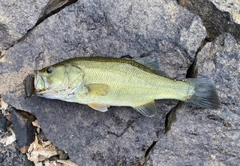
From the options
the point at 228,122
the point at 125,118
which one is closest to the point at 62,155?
the point at 125,118

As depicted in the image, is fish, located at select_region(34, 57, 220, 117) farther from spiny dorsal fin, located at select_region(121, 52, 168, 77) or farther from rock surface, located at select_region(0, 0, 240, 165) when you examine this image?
rock surface, located at select_region(0, 0, 240, 165)

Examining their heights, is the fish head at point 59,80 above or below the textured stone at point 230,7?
below

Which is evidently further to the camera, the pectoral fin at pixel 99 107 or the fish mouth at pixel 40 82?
the pectoral fin at pixel 99 107

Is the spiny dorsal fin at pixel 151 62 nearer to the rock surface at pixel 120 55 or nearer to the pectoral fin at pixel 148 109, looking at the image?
the rock surface at pixel 120 55

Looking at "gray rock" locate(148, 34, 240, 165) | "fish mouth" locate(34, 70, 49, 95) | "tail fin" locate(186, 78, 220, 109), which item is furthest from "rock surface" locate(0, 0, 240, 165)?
"fish mouth" locate(34, 70, 49, 95)

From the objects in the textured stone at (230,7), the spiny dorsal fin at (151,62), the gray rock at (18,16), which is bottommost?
the spiny dorsal fin at (151,62)

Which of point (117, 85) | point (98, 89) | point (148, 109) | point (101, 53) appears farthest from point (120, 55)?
point (148, 109)

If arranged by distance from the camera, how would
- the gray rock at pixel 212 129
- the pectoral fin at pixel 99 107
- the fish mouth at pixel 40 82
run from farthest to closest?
the gray rock at pixel 212 129 < the pectoral fin at pixel 99 107 < the fish mouth at pixel 40 82

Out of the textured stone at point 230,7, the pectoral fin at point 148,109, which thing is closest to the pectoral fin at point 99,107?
the pectoral fin at point 148,109
